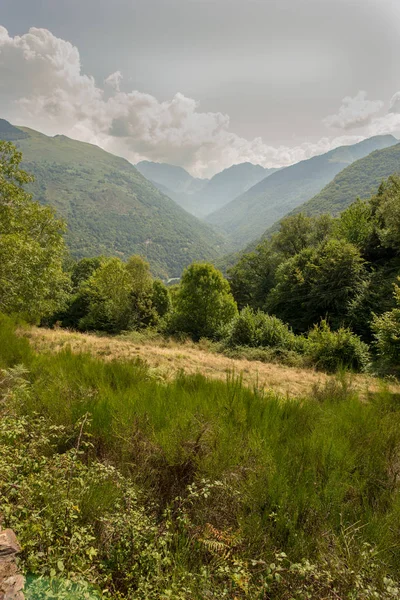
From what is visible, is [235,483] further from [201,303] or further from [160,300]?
[160,300]

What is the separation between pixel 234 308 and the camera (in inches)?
1158

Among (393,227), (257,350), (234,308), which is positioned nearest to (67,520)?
(257,350)

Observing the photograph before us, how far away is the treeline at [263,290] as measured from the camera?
12.8 metres

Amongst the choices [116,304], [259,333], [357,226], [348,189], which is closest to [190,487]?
[259,333]

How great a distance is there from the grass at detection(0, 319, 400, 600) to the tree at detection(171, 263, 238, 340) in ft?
76.0

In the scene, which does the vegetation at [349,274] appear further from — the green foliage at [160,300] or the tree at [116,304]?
the tree at [116,304]

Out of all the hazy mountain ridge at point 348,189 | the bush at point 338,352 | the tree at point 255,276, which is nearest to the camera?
the bush at point 338,352

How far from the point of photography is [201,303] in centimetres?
2780

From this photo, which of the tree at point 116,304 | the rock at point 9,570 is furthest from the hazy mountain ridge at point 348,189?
the rock at point 9,570

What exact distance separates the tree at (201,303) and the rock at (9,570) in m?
24.9

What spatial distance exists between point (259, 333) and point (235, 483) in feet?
52.8

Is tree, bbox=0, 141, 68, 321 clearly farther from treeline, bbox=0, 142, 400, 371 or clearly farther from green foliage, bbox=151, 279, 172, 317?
green foliage, bbox=151, 279, 172, 317

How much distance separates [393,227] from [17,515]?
98.6ft

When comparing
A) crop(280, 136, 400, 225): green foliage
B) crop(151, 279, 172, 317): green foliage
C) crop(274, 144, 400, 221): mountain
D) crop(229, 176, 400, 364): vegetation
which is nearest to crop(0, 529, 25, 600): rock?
crop(229, 176, 400, 364): vegetation
